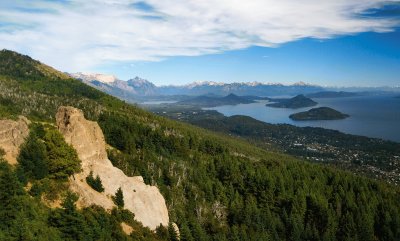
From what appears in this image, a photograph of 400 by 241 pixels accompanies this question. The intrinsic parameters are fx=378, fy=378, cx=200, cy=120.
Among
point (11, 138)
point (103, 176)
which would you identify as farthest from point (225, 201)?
point (11, 138)

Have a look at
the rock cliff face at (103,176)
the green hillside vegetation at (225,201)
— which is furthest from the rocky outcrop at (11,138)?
the rock cliff face at (103,176)

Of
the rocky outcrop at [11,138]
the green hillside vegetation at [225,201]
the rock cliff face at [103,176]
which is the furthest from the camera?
the rock cliff face at [103,176]

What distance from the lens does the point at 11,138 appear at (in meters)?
67.4

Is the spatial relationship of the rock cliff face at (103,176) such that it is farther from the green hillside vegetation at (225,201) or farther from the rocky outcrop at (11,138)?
the rocky outcrop at (11,138)

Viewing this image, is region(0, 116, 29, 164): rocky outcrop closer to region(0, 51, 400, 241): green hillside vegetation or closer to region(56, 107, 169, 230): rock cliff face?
region(0, 51, 400, 241): green hillside vegetation

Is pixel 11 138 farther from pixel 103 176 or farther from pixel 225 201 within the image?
pixel 225 201

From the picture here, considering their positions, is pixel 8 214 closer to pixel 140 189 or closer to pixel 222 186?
pixel 140 189

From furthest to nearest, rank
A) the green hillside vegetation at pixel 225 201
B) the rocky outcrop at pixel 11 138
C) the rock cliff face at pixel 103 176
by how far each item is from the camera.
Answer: the rock cliff face at pixel 103 176
the rocky outcrop at pixel 11 138
the green hillside vegetation at pixel 225 201

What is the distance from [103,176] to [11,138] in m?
18.7

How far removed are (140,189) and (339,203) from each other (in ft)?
250

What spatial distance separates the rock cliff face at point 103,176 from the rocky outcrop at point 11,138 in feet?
31.3

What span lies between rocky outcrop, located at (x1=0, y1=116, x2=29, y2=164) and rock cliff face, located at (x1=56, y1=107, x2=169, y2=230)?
9527mm

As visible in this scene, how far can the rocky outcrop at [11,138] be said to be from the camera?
216ft

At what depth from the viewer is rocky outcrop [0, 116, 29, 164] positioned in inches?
2589
